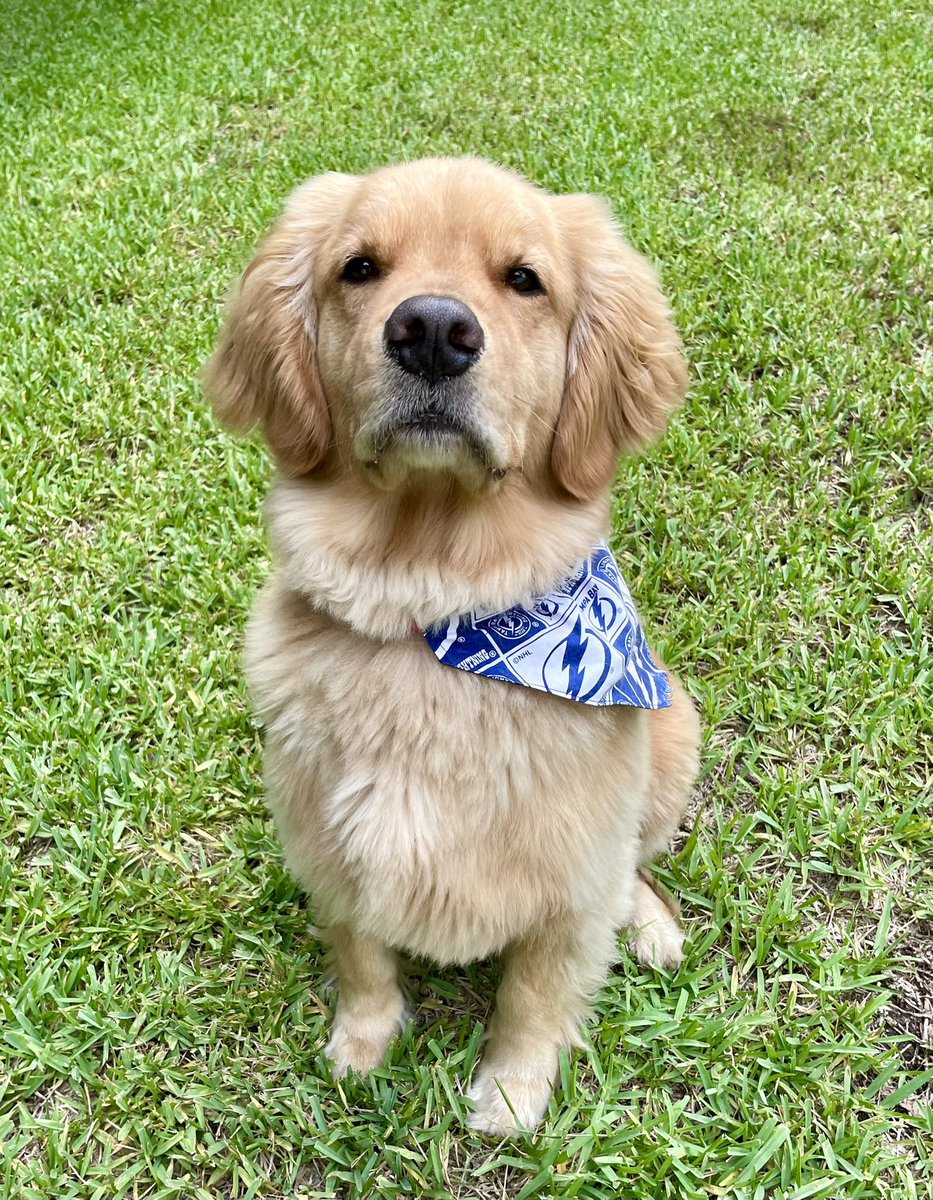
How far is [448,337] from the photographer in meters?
1.70

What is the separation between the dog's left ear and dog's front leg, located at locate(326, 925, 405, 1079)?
1.27m

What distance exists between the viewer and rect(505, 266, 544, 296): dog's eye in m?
1.99

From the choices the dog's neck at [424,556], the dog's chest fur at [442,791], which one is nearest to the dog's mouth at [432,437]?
the dog's neck at [424,556]

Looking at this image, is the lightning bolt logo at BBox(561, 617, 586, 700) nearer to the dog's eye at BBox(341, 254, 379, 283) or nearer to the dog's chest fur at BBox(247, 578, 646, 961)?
the dog's chest fur at BBox(247, 578, 646, 961)

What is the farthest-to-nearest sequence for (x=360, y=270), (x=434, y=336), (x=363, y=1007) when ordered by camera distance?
(x=363, y=1007) < (x=360, y=270) < (x=434, y=336)

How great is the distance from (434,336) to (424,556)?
19.1 inches

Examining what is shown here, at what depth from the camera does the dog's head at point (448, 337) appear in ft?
5.81

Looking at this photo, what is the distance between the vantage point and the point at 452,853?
189 centimetres

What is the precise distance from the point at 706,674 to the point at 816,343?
6.68 ft

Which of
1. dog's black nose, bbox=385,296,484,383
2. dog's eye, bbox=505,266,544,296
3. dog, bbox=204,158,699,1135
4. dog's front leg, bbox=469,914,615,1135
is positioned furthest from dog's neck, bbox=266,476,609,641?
dog's front leg, bbox=469,914,615,1135

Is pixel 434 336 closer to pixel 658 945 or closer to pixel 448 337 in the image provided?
pixel 448 337

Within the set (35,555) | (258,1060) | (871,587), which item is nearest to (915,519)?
(871,587)

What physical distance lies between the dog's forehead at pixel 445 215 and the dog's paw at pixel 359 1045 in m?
1.92

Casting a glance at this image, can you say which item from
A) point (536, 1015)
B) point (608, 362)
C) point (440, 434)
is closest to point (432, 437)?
point (440, 434)
